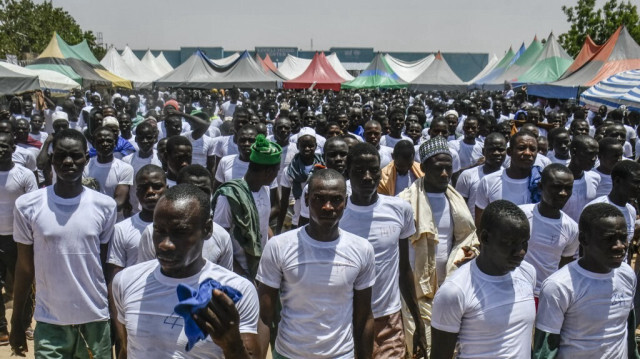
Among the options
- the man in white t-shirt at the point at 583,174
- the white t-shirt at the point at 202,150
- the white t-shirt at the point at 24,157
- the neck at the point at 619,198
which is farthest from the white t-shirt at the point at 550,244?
the white t-shirt at the point at 24,157

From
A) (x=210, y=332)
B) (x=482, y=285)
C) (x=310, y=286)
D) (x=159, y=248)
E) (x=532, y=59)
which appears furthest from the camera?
(x=532, y=59)

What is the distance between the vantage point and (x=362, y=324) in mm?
3236

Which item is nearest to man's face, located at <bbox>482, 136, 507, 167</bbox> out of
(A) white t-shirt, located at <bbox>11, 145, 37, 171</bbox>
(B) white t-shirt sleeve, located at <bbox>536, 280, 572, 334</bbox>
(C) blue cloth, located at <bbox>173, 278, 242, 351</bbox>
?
(B) white t-shirt sleeve, located at <bbox>536, 280, 572, 334</bbox>

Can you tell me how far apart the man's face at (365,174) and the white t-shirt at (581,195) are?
2.24 metres

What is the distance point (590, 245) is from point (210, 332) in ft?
7.03

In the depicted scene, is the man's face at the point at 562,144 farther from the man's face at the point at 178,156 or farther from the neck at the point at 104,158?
the neck at the point at 104,158

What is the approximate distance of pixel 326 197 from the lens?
317 centimetres

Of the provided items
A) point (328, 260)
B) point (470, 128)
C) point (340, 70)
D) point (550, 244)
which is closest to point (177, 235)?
point (328, 260)

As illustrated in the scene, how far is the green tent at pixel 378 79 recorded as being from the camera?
85.1ft

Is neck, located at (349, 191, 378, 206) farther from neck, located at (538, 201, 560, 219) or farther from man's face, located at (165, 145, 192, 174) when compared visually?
man's face, located at (165, 145, 192, 174)

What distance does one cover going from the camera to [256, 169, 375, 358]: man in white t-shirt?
307 centimetres

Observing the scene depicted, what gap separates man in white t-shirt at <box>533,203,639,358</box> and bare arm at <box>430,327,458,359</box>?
509 millimetres

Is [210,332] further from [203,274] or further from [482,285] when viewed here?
[482,285]

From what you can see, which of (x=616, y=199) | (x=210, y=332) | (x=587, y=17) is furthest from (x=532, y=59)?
(x=210, y=332)
